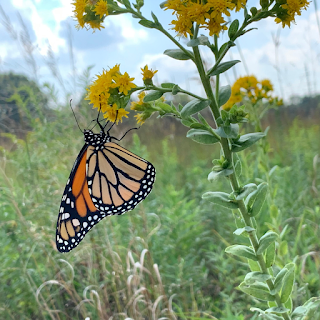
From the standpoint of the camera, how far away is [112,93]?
1.21 m

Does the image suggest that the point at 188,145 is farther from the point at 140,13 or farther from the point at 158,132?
the point at 140,13

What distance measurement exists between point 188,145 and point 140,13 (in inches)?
172

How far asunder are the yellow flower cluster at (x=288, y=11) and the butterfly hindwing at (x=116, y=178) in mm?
1167

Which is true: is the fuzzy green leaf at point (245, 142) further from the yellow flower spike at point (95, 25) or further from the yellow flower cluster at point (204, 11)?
the yellow flower spike at point (95, 25)

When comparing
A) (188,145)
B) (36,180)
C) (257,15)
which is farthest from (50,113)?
(188,145)

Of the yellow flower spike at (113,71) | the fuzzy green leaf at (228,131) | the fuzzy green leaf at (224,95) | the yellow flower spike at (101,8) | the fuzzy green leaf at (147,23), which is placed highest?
the yellow flower spike at (101,8)

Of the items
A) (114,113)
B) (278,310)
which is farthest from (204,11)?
(278,310)

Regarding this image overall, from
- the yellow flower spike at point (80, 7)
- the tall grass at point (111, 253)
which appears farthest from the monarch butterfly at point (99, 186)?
the yellow flower spike at point (80, 7)

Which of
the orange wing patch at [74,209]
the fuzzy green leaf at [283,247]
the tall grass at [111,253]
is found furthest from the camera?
the tall grass at [111,253]

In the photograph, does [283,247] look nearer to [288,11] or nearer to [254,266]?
[254,266]

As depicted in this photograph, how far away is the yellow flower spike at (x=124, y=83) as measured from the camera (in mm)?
1170

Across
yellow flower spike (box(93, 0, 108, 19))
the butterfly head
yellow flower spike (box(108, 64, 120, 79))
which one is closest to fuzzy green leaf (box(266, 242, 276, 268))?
yellow flower spike (box(108, 64, 120, 79))

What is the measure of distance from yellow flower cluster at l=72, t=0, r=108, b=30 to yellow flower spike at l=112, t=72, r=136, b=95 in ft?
0.78

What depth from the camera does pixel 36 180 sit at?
2.61m
